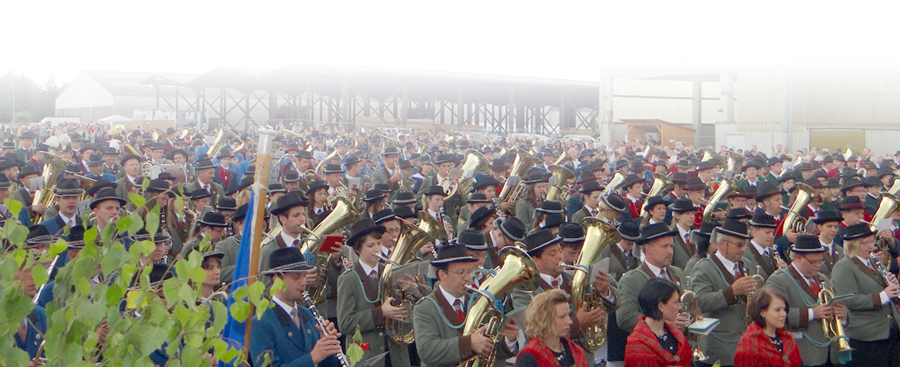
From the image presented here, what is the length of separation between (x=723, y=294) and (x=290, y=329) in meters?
3.74

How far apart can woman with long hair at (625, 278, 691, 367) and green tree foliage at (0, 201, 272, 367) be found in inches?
138

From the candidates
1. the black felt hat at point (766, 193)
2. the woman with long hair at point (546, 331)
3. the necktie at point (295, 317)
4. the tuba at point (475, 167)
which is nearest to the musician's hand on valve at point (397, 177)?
the tuba at point (475, 167)

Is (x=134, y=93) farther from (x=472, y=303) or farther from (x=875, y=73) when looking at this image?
(x=472, y=303)

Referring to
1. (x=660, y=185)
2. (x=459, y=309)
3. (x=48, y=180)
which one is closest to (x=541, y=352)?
(x=459, y=309)

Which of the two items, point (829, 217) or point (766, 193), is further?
point (766, 193)

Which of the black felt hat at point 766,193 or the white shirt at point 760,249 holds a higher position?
the black felt hat at point 766,193

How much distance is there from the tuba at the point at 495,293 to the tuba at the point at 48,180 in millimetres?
6924

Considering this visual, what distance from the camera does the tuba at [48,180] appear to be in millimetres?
10593

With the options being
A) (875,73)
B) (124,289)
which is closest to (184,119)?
→ (875,73)

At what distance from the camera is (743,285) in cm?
686

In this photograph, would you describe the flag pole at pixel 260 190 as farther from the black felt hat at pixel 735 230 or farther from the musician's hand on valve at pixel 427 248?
the black felt hat at pixel 735 230

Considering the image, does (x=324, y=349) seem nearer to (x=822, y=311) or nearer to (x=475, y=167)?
(x=822, y=311)

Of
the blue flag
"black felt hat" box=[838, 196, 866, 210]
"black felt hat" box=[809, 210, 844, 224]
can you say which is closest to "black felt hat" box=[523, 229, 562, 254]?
the blue flag

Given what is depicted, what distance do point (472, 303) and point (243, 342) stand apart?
5.24 feet
